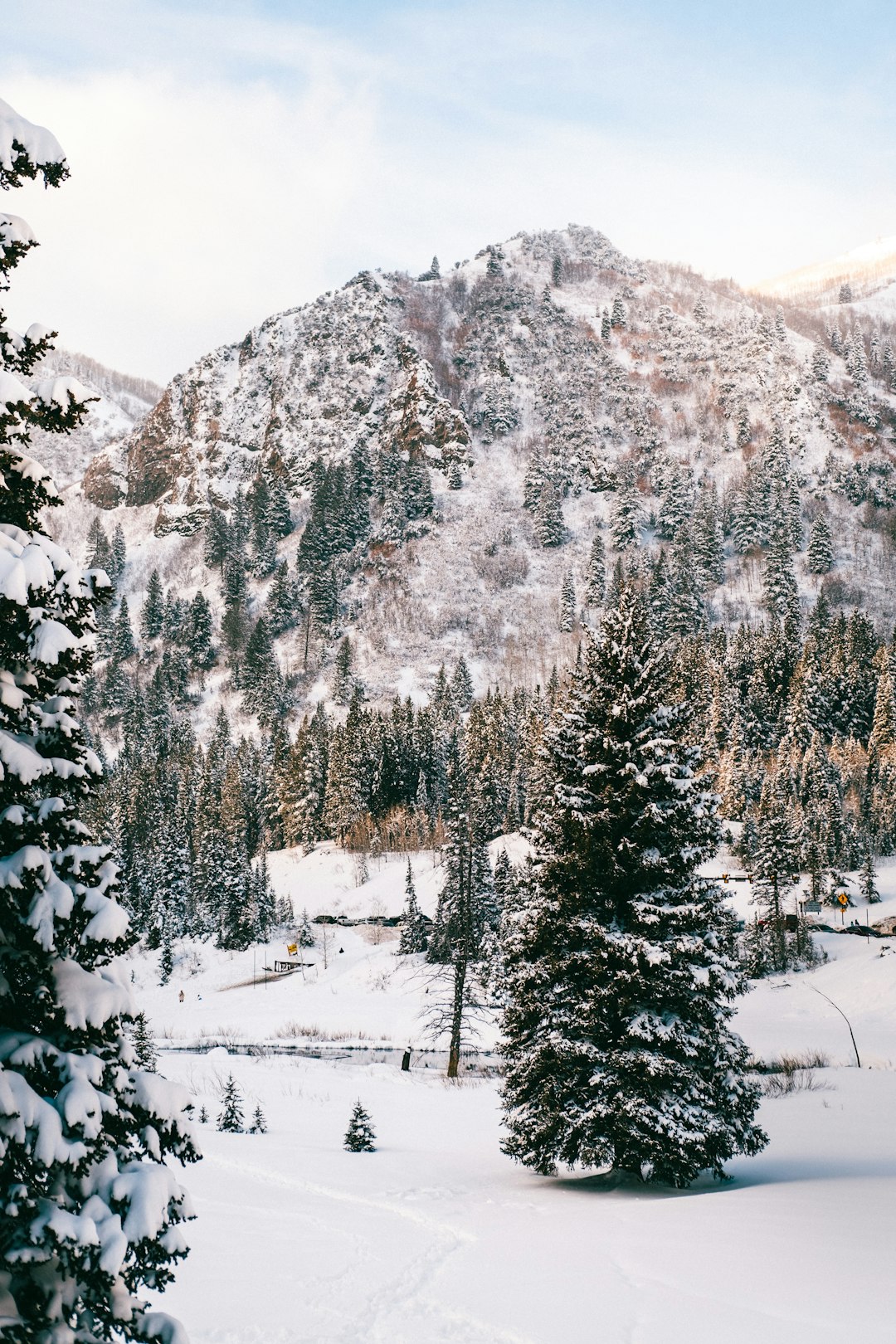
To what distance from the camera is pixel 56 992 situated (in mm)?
5723

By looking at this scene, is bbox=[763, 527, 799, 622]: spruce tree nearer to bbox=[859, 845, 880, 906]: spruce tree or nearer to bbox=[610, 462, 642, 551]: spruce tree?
bbox=[610, 462, 642, 551]: spruce tree

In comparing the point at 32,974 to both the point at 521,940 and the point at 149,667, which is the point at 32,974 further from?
the point at 149,667

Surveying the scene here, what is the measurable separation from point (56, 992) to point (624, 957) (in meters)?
10.9

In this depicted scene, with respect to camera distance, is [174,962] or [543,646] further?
[543,646]

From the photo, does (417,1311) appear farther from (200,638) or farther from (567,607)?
(200,638)

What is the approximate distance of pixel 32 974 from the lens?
5.79 meters

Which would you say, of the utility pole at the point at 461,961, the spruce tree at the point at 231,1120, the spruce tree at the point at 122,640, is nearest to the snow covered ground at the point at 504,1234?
the spruce tree at the point at 231,1120

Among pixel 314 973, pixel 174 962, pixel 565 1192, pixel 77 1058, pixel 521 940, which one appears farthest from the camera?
pixel 174 962

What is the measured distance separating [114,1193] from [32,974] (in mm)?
1424

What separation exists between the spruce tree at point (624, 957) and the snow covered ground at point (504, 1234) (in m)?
0.91

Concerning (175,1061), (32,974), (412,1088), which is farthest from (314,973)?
(32,974)

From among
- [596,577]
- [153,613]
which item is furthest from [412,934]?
[153,613]

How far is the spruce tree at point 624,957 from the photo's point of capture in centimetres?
1426

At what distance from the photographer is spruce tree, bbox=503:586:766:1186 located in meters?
14.3
